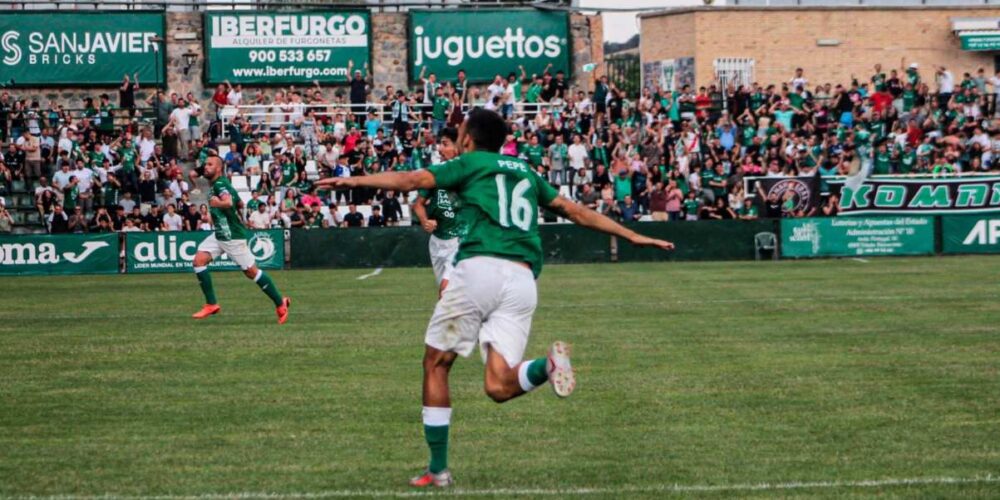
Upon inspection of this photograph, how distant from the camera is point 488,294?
878 centimetres

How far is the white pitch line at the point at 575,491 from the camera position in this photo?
8.47 metres

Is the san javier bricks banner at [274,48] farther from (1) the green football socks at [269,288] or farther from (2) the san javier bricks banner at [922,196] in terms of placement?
(1) the green football socks at [269,288]

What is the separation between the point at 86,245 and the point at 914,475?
96.6 feet

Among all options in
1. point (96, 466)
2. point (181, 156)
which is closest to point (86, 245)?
point (181, 156)

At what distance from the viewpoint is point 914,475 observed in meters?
9.02

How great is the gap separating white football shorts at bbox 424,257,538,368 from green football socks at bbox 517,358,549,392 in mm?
73

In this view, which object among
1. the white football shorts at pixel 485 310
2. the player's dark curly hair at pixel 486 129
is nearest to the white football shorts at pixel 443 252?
the player's dark curly hair at pixel 486 129

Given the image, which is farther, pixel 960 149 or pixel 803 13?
pixel 803 13

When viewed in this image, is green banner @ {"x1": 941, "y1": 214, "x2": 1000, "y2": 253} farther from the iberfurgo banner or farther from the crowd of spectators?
the iberfurgo banner

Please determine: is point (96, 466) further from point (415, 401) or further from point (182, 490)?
point (415, 401)

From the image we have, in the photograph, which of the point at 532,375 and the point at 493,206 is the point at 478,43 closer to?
the point at 493,206

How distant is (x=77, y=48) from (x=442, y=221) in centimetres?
3284

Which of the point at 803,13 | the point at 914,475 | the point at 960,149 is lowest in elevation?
the point at 914,475

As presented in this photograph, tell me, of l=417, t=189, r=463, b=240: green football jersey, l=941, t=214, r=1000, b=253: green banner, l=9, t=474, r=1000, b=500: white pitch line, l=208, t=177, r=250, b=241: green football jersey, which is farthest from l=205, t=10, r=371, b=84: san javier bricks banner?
l=9, t=474, r=1000, b=500: white pitch line
